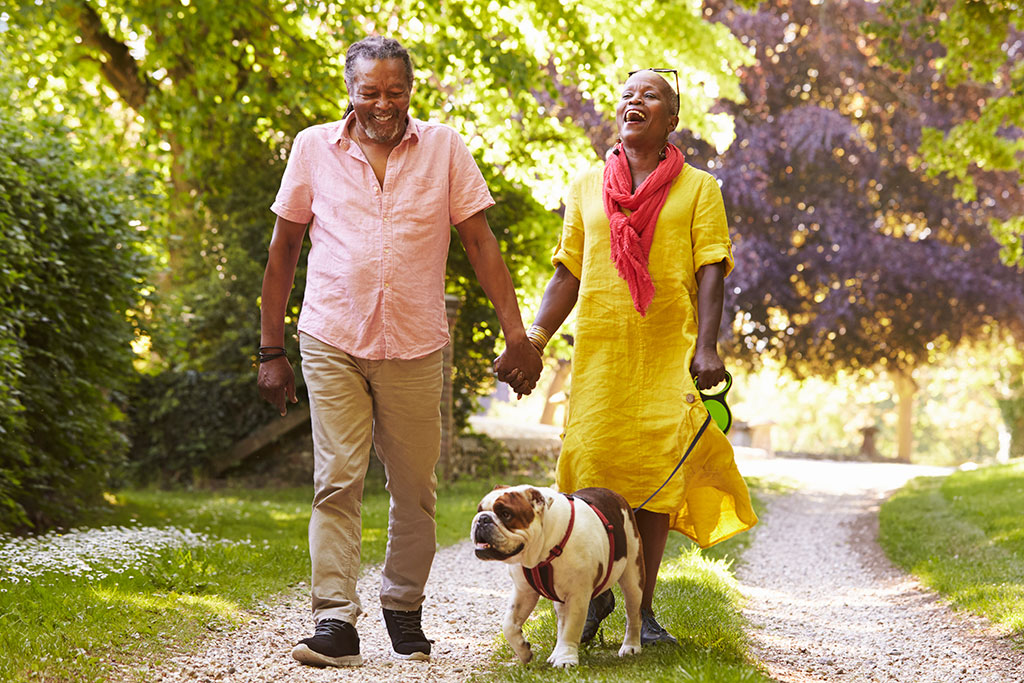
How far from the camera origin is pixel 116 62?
1508 centimetres

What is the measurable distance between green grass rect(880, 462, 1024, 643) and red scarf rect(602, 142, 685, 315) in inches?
106

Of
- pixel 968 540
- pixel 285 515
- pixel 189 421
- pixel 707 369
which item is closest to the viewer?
pixel 707 369

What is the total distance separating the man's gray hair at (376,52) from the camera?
4.11 meters

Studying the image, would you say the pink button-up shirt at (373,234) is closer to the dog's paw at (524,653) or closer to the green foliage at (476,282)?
the dog's paw at (524,653)

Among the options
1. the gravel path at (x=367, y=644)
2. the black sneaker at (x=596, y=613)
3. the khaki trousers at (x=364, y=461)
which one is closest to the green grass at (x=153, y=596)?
the gravel path at (x=367, y=644)

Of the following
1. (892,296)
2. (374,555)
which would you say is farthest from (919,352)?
(374,555)

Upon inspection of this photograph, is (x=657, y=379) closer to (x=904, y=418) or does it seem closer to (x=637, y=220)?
(x=637, y=220)

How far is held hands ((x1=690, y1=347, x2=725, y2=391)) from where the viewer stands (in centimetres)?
417

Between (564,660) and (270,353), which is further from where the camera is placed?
(270,353)

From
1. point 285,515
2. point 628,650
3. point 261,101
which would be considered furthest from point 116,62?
point 628,650

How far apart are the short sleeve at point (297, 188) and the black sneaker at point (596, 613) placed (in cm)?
198

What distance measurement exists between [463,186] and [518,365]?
77cm

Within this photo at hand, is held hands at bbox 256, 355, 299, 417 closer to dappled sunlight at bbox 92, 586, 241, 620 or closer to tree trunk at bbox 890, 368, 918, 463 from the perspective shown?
dappled sunlight at bbox 92, 586, 241, 620

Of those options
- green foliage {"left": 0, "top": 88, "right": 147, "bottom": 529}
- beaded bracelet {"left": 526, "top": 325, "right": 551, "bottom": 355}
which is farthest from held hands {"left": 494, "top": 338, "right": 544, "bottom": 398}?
green foliage {"left": 0, "top": 88, "right": 147, "bottom": 529}
